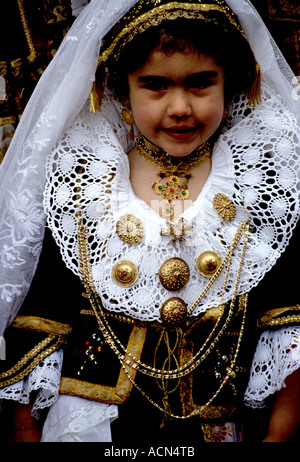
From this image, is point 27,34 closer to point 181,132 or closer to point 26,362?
point 181,132

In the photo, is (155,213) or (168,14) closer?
(168,14)

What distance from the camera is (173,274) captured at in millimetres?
1261

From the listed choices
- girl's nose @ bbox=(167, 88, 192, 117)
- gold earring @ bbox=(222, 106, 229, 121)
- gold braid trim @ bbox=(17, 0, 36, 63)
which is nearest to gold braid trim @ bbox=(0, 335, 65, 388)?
girl's nose @ bbox=(167, 88, 192, 117)

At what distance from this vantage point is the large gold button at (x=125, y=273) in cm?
126

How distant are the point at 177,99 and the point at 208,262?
40 cm

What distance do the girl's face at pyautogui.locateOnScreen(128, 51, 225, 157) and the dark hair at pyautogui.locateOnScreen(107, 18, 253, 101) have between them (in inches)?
0.7

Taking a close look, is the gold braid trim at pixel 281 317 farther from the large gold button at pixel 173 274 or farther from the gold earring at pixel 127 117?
the gold earring at pixel 127 117

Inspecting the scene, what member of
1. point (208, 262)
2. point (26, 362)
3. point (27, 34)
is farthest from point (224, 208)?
point (27, 34)

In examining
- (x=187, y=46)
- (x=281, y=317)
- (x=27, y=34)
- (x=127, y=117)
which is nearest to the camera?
(x=187, y=46)

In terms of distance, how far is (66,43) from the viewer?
52.4 inches

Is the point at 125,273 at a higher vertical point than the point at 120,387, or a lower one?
higher

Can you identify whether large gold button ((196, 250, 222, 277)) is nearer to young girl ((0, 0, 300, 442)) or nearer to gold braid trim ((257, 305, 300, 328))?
young girl ((0, 0, 300, 442))

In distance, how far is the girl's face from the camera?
4.05 feet

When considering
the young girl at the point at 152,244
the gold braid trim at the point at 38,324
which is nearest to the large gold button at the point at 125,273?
the young girl at the point at 152,244
